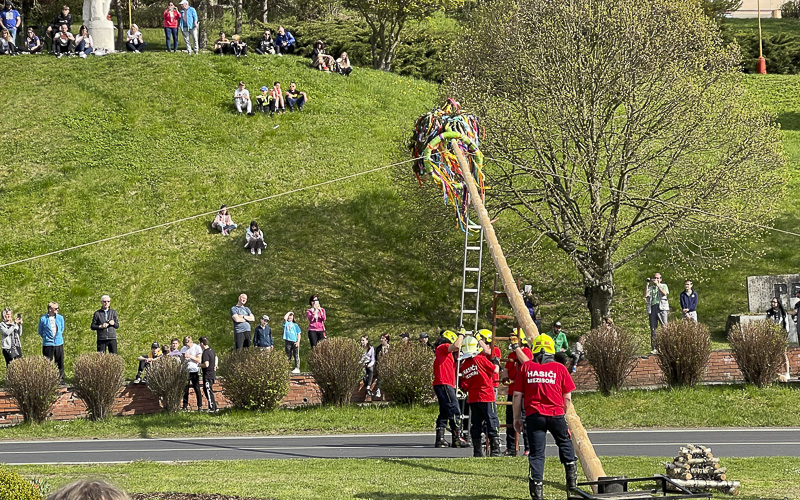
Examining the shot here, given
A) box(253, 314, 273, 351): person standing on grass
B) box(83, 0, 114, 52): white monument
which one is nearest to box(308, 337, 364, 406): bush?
box(253, 314, 273, 351): person standing on grass

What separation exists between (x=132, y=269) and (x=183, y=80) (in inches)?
534

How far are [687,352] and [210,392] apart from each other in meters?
10.4

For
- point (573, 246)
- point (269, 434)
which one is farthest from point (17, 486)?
point (573, 246)

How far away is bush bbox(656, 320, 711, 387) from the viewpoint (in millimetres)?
23328

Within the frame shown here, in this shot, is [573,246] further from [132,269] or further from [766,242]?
[132,269]

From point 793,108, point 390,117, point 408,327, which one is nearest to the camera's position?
point 408,327

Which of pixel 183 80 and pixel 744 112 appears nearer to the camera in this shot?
pixel 744 112

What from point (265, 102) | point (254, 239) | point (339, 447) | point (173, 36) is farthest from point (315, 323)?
point (173, 36)

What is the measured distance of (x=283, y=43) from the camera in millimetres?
49781

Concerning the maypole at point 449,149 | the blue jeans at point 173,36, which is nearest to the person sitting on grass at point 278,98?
the blue jeans at point 173,36

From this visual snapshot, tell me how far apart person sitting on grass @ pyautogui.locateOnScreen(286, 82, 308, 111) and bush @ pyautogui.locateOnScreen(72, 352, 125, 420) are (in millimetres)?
21556

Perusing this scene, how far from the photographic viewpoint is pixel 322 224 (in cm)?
3728

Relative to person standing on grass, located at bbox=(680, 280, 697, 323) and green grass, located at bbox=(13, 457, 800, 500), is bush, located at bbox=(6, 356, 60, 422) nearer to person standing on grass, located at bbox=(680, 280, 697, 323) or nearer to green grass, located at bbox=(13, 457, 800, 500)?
green grass, located at bbox=(13, 457, 800, 500)

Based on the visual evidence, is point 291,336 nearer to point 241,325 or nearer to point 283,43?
point 241,325
